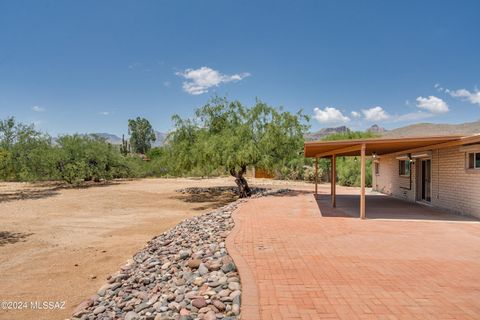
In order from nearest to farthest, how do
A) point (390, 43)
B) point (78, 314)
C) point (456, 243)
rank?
point (78, 314), point (456, 243), point (390, 43)

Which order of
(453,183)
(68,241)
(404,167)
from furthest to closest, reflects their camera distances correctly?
(404,167) < (453,183) < (68,241)

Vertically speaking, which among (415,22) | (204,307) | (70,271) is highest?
(415,22)

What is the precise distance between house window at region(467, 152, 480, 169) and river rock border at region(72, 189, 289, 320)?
302 inches

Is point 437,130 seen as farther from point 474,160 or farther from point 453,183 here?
point 474,160

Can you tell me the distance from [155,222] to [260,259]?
7228 millimetres

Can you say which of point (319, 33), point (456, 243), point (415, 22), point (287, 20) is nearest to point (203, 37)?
point (287, 20)

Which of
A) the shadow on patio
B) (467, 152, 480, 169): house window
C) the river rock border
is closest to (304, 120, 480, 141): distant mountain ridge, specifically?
(467, 152, 480, 169): house window

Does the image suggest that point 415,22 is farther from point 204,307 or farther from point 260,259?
point 204,307

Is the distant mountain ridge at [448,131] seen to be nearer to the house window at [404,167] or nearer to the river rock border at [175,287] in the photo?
the house window at [404,167]

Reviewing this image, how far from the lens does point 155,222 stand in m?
11.2

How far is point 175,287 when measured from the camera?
439cm

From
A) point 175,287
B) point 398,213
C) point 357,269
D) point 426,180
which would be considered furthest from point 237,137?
point 175,287

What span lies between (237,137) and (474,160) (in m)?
9.70

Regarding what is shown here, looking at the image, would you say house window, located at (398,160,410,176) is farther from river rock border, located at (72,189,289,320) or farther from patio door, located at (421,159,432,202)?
river rock border, located at (72,189,289,320)
